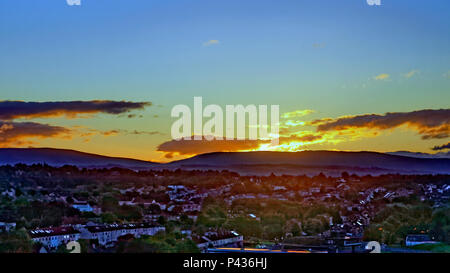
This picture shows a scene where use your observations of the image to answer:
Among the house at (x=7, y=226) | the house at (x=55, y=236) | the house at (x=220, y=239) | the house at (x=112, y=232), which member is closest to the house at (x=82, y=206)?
the house at (x=7, y=226)

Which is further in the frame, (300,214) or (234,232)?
(300,214)

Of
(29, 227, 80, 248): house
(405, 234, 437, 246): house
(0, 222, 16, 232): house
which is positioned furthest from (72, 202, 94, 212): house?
(405, 234, 437, 246): house

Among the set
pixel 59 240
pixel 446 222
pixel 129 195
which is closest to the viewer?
pixel 59 240

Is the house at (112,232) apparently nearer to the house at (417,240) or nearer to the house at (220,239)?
the house at (220,239)

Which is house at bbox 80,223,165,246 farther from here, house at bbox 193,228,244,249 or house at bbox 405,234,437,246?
house at bbox 405,234,437,246
